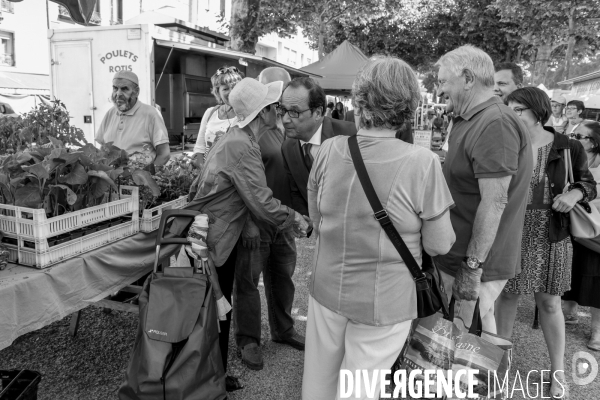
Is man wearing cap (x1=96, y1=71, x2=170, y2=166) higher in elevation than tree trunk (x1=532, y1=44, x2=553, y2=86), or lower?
lower

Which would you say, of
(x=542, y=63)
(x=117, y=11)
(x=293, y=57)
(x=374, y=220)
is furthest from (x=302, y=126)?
(x=293, y=57)

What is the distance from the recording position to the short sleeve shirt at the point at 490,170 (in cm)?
208

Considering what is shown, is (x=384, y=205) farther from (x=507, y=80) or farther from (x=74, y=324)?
(x=74, y=324)

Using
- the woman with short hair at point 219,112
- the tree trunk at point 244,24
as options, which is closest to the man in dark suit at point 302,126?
the woman with short hair at point 219,112

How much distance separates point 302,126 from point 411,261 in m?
1.35

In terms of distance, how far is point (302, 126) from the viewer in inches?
110

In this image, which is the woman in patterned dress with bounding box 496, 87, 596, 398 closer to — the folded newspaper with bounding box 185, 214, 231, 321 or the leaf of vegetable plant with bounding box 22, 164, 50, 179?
the folded newspaper with bounding box 185, 214, 231, 321

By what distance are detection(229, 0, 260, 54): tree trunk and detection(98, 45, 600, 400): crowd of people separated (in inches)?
284

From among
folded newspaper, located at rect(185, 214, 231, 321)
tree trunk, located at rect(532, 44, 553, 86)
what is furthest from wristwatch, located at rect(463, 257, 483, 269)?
tree trunk, located at rect(532, 44, 553, 86)

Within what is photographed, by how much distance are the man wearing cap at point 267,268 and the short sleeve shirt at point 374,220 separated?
1.02 metres

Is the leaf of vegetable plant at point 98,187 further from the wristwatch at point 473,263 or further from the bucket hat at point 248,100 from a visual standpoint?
the wristwatch at point 473,263

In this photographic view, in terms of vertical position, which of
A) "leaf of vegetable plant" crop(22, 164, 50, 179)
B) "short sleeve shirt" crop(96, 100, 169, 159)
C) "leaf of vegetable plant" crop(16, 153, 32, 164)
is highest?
"short sleeve shirt" crop(96, 100, 169, 159)

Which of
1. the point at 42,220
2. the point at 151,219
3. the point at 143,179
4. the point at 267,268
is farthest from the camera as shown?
the point at 267,268

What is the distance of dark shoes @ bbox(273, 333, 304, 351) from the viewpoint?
11.0 feet
